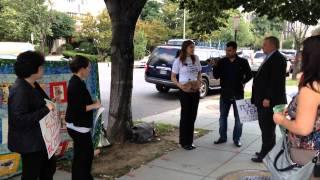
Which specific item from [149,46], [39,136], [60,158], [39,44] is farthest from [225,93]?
[149,46]

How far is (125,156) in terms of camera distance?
21.3ft

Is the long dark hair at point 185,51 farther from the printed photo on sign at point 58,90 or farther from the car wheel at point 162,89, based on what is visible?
the car wheel at point 162,89

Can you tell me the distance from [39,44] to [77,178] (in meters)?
41.2

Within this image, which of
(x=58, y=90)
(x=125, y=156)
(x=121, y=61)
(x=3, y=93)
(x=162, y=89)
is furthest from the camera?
(x=162, y=89)

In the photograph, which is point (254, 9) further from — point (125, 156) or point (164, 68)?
point (164, 68)

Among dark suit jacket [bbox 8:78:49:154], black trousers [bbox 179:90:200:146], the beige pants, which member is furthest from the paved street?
the beige pants

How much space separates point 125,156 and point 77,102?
216cm

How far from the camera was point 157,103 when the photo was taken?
44.3 ft

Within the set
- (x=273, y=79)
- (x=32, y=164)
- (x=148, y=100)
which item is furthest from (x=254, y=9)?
(x=148, y=100)

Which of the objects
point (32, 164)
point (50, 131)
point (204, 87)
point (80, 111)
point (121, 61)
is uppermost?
point (121, 61)

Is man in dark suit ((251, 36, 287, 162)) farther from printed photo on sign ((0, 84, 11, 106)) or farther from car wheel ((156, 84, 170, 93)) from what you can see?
car wheel ((156, 84, 170, 93))

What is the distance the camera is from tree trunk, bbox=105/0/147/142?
705 centimetres

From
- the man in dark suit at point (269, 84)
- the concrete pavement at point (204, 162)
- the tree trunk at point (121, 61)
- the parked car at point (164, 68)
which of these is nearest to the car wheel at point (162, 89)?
A: the parked car at point (164, 68)

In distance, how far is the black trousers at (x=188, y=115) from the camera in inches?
271
